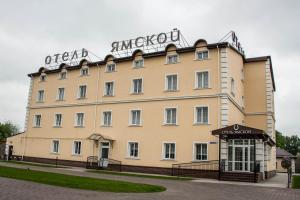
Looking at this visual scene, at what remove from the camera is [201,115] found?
26.0 meters

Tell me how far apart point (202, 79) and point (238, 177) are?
816 cm

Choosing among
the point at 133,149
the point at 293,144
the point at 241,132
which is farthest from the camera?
the point at 293,144

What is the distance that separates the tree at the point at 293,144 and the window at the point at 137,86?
95930 mm

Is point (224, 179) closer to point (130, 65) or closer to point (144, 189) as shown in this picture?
point (144, 189)

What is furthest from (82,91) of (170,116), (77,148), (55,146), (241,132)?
(241,132)

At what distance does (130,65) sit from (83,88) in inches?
240

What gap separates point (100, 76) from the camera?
32.4 meters

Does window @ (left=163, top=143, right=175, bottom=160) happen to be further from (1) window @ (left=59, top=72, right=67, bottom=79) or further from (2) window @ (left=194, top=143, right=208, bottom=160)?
(1) window @ (left=59, top=72, right=67, bottom=79)

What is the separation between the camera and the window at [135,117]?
29.2 metres

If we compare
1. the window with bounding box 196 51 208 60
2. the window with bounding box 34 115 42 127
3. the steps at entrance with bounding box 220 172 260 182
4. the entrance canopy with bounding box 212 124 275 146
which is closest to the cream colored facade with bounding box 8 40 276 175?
the window with bounding box 196 51 208 60

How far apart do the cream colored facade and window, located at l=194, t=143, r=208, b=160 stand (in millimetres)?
270

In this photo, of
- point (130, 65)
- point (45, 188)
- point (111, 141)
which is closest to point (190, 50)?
point (130, 65)

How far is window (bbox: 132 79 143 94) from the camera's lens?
97.5 feet

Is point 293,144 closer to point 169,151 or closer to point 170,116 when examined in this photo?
point 170,116
